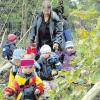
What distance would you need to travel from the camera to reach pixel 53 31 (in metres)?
8.05

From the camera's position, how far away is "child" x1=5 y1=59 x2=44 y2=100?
19.9 ft

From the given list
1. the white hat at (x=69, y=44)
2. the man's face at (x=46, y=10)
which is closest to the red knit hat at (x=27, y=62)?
the man's face at (x=46, y=10)

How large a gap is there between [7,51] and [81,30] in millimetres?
6397

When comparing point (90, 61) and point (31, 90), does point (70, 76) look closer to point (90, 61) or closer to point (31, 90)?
point (90, 61)

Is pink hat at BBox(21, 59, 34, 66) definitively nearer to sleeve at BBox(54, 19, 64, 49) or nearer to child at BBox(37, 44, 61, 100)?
child at BBox(37, 44, 61, 100)

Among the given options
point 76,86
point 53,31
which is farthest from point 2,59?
point 76,86

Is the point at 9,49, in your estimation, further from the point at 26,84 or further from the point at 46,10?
the point at 26,84

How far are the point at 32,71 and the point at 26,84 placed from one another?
21 centimetres

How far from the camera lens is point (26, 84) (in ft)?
20.3

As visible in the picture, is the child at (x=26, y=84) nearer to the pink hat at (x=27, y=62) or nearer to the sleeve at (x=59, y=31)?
the pink hat at (x=27, y=62)

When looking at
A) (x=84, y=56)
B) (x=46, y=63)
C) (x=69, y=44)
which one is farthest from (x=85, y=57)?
(x=69, y=44)

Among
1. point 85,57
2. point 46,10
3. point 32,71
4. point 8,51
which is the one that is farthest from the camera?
point 8,51

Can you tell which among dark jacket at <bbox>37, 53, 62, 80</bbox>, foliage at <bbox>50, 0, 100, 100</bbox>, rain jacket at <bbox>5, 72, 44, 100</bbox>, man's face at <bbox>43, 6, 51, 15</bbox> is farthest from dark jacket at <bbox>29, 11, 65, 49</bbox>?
foliage at <bbox>50, 0, 100, 100</bbox>

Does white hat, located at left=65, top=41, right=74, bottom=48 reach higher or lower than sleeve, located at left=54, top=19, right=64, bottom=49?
lower
